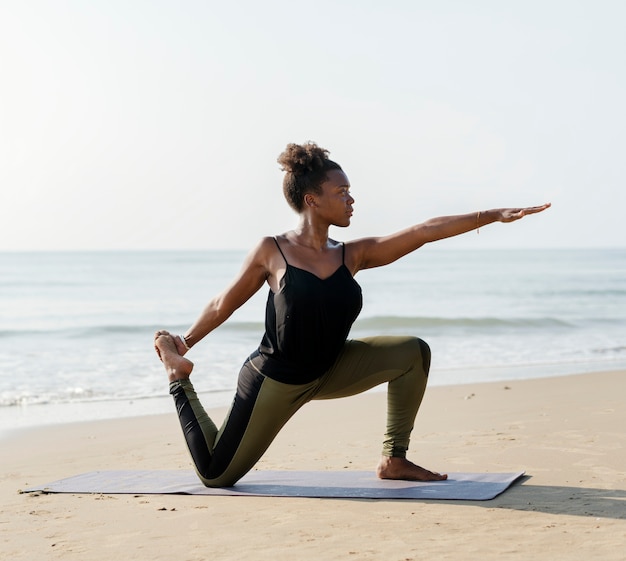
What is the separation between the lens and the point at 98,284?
39.9m

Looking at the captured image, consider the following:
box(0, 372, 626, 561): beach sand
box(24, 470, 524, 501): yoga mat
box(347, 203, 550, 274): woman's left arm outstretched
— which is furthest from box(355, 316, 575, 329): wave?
box(347, 203, 550, 274): woman's left arm outstretched

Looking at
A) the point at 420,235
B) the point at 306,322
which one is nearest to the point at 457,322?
the point at 420,235

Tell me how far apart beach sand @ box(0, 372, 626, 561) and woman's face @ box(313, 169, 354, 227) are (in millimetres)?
1352

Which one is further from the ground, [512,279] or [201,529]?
[201,529]

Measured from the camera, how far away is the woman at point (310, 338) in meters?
4.57

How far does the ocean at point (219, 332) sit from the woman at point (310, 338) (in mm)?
3843

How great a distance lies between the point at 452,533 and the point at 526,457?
1.86 m

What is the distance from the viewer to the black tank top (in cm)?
453

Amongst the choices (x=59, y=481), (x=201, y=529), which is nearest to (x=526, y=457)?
(x=201, y=529)

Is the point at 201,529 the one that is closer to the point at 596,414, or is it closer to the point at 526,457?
the point at 526,457

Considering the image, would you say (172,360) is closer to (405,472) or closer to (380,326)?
(405,472)

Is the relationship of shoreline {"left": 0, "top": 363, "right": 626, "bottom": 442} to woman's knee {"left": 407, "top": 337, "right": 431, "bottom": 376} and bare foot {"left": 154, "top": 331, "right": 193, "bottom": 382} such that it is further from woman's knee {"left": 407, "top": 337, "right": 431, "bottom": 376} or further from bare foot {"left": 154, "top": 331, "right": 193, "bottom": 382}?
woman's knee {"left": 407, "top": 337, "right": 431, "bottom": 376}

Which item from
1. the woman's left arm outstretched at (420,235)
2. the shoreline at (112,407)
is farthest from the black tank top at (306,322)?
the shoreline at (112,407)

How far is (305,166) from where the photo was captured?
15.4 feet
